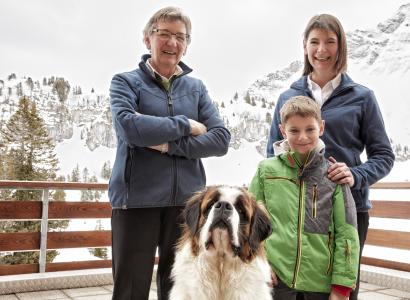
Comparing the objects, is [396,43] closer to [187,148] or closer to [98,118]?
[98,118]

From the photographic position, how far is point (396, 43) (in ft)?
257

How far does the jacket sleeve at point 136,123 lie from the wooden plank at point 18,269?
2966 millimetres

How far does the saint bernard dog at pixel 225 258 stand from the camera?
143cm

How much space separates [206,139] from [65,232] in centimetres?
298

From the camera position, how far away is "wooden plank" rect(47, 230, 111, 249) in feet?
14.0

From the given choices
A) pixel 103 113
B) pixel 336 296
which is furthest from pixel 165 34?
pixel 103 113

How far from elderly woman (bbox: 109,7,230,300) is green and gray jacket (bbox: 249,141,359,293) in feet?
1.31

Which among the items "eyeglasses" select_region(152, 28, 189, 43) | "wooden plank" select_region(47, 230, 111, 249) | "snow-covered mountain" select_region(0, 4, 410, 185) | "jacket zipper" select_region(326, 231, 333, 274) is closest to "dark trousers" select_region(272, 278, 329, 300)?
"jacket zipper" select_region(326, 231, 333, 274)

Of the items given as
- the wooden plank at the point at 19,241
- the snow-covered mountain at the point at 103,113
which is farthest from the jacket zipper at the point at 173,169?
the snow-covered mountain at the point at 103,113

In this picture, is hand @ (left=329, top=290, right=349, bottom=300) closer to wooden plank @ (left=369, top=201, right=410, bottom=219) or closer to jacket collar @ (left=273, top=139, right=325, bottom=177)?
jacket collar @ (left=273, top=139, right=325, bottom=177)

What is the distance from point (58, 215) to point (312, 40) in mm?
3439

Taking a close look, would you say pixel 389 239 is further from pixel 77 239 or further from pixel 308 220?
pixel 308 220

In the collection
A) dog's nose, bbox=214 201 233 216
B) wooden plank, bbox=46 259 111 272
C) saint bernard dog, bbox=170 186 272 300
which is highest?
dog's nose, bbox=214 201 233 216

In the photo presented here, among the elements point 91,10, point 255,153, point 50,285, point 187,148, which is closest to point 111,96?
point 187,148
